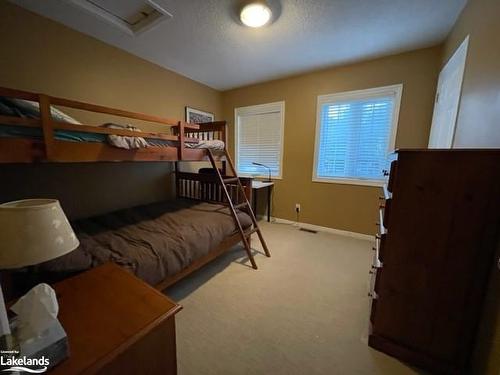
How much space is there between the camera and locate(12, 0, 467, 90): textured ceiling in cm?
178

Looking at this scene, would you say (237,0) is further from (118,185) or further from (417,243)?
(118,185)

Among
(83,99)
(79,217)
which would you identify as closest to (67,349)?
(79,217)

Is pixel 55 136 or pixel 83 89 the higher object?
pixel 83 89

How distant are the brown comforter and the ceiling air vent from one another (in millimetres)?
1943

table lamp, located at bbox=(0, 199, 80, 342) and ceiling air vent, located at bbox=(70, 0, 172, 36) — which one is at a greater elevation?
ceiling air vent, located at bbox=(70, 0, 172, 36)

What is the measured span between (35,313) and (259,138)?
11.5 feet

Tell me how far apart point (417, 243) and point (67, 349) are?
1624 mm

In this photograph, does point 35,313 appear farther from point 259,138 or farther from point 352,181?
point 259,138

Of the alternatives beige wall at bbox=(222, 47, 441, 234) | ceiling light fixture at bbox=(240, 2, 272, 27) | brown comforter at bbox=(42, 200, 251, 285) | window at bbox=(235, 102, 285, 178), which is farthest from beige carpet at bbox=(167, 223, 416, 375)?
ceiling light fixture at bbox=(240, 2, 272, 27)

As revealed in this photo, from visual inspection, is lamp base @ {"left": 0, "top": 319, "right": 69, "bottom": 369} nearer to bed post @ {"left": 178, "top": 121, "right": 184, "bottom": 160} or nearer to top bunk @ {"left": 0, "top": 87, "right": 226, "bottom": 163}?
top bunk @ {"left": 0, "top": 87, "right": 226, "bottom": 163}

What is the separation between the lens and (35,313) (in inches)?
25.1

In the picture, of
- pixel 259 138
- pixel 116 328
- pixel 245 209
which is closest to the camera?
pixel 116 328

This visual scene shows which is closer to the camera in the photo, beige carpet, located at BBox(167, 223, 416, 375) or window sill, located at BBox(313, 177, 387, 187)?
beige carpet, located at BBox(167, 223, 416, 375)

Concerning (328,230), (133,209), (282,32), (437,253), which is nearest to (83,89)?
(133,209)
